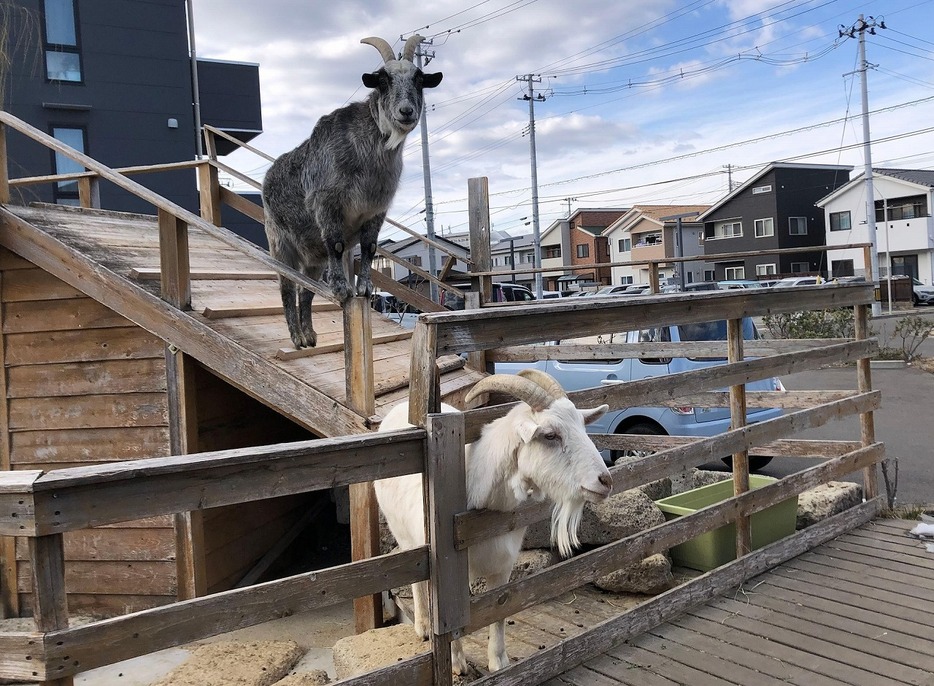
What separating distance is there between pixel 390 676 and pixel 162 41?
50.0 feet

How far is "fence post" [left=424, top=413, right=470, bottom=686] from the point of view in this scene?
2.28 meters

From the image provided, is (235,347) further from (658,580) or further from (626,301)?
(658,580)

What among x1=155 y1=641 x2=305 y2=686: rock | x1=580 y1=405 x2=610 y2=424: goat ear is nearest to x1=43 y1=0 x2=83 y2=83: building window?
x1=155 y1=641 x2=305 y2=686: rock

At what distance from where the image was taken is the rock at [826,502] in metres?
4.36

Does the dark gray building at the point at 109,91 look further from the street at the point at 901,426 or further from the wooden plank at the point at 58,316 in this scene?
the street at the point at 901,426

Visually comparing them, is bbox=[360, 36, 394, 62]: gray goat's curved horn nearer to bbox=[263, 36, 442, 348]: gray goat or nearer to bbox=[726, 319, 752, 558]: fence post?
bbox=[263, 36, 442, 348]: gray goat

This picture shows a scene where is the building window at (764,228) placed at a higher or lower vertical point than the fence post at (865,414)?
higher

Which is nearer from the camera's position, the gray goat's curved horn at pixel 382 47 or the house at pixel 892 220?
the gray goat's curved horn at pixel 382 47

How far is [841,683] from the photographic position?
2.51 m

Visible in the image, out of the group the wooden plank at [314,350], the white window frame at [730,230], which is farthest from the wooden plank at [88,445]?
the white window frame at [730,230]

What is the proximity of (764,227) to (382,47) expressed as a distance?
117ft

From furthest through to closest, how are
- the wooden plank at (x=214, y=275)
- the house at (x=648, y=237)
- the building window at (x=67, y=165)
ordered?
1. the house at (x=648, y=237)
2. the building window at (x=67, y=165)
3. the wooden plank at (x=214, y=275)

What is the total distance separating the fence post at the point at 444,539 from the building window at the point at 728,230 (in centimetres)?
3786

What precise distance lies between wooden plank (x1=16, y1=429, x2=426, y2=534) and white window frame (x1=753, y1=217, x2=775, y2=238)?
37133 mm
